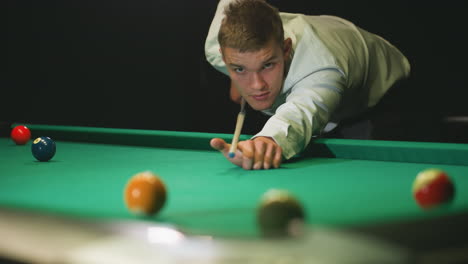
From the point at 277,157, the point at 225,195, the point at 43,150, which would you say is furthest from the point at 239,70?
the point at 225,195

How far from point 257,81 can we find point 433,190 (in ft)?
7.08

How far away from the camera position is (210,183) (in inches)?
74.3

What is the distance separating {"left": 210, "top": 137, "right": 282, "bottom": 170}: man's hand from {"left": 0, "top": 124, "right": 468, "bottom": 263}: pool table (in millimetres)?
62

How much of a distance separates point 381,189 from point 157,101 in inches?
215

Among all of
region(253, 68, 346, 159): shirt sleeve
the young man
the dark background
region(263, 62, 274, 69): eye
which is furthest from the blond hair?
the dark background

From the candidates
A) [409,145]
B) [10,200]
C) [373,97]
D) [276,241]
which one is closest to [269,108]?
[373,97]

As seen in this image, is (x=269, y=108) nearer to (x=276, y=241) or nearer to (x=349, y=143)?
(x=349, y=143)

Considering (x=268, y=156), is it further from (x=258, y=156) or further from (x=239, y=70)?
(x=239, y=70)

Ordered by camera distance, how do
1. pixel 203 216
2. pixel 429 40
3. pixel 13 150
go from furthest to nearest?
pixel 429 40 → pixel 13 150 → pixel 203 216

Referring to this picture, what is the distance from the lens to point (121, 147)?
3205 mm

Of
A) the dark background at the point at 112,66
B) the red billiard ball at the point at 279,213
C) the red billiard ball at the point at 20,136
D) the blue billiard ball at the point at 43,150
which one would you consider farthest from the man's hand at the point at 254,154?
the dark background at the point at 112,66

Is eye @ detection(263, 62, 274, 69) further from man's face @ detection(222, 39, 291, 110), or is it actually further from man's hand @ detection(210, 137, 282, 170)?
man's hand @ detection(210, 137, 282, 170)

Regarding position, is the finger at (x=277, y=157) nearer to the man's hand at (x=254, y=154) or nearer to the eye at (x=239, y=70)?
the man's hand at (x=254, y=154)

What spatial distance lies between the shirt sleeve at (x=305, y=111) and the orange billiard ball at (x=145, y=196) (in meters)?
1.19
